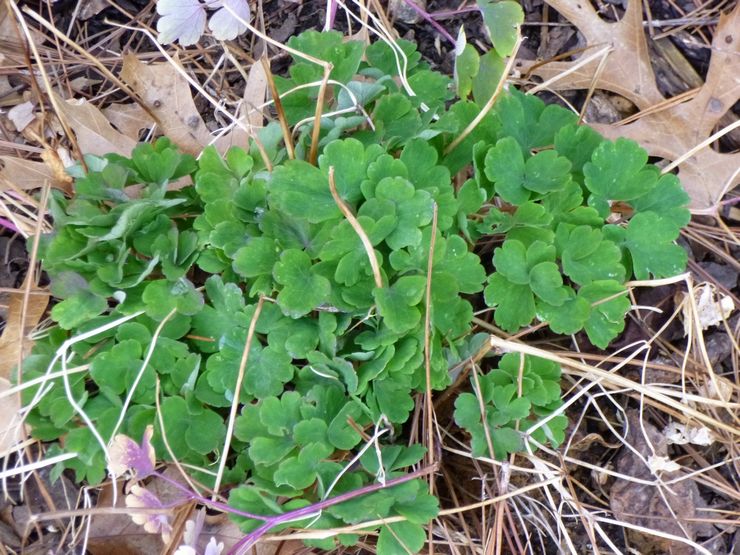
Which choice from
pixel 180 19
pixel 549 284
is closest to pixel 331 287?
pixel 549 284

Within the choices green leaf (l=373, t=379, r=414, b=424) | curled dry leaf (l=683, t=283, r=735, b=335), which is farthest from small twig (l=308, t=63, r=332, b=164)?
curled dry leaf (l=683, t=283, r=735, b=335)

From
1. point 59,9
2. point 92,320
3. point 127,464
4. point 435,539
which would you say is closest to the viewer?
point 127,464

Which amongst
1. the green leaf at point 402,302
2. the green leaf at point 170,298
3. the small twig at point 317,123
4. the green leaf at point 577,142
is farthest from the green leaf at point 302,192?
the green leaf at point 577,142

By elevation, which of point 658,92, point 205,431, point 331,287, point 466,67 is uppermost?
point 466,67

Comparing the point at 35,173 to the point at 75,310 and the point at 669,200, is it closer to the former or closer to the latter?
the point at 75,310

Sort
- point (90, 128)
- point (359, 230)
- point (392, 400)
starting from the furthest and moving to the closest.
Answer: point (90, 128), point (392, 400), point (359, 230)

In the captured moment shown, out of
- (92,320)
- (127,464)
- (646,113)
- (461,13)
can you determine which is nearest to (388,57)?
(461,13)

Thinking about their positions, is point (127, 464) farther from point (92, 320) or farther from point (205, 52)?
point (205, 52)
